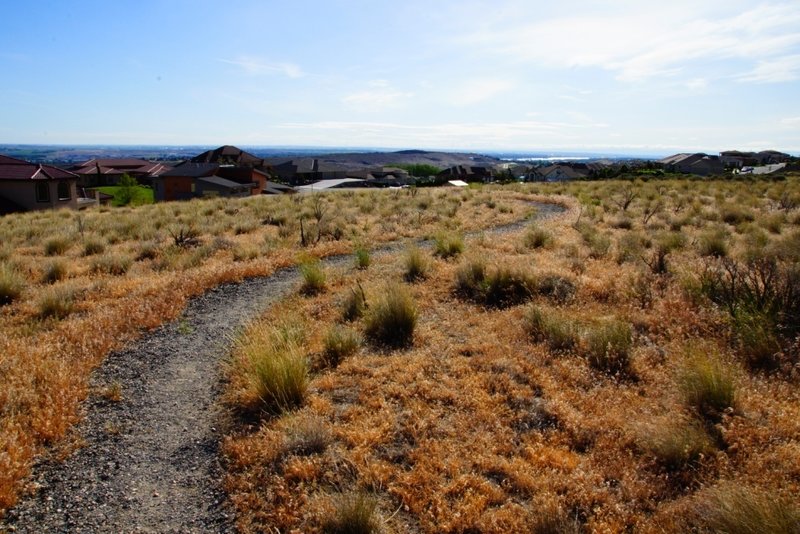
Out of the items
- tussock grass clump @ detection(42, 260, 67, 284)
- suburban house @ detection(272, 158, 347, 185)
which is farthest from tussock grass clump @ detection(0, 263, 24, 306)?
suburban house @ detection(272, 158, 347, 185)

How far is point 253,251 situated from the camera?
489 inches

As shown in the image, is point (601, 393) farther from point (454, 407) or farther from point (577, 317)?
point (577, 317)

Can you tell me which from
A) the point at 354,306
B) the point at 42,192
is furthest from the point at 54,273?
the point at 42,192

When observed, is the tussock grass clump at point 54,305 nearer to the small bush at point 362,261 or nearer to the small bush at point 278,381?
the small bush at point 278,381

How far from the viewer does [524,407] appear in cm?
502

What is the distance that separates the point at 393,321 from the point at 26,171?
36115 millimetres

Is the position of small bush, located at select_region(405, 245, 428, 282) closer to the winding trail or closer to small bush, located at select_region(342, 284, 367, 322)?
small bush, located at select_region(342, 284, 367, 322)

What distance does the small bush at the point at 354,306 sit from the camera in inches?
299

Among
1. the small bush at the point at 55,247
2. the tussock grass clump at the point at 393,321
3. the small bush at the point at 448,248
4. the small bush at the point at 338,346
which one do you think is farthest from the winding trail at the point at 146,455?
the small bush at the point at 55,247

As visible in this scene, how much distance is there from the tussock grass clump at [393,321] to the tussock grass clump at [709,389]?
3234 mm

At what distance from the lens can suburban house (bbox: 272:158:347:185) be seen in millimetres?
97444

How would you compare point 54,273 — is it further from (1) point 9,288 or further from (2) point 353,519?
(2) point 353,519

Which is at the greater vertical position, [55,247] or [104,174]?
[55,247]

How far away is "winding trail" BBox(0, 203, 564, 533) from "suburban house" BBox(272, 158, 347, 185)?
86736mm
